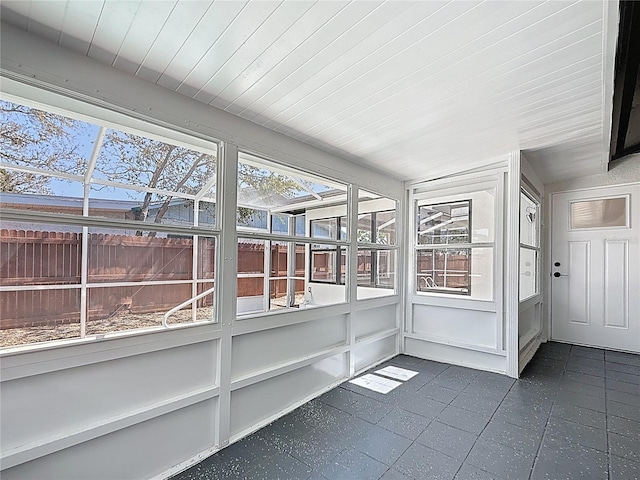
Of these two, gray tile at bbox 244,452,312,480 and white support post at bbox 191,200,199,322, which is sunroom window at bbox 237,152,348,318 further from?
gray tile at bbox 244,452,312,480

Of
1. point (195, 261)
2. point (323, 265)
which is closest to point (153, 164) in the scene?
point (195, 261)

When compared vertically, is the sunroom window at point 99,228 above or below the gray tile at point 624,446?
above

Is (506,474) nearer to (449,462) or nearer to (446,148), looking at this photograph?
(449,462)

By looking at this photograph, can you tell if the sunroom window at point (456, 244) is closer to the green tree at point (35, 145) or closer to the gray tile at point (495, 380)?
the gray tile at point (495, 380)

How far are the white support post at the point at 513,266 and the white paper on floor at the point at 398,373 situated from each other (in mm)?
992

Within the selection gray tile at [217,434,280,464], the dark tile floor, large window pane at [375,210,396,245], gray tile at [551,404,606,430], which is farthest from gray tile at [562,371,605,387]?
gray tile at [217,434,280,464]

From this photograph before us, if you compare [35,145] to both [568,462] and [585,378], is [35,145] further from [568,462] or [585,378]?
[585,378]

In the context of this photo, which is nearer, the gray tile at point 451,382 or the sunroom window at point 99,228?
the sunroom window at point 99,228

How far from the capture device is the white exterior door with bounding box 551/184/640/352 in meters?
4.23

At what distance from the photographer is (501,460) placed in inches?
78.8

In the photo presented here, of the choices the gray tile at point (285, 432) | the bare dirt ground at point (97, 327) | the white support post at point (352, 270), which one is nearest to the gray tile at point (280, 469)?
the gray tile at point (285, 432)

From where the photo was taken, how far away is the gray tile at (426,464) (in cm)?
188

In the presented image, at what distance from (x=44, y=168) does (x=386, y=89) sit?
1932mm

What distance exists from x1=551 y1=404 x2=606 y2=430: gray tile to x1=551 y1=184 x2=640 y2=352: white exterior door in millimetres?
2439
